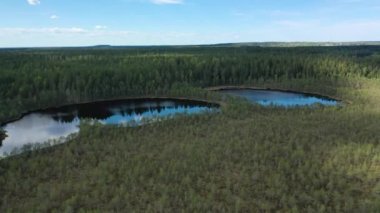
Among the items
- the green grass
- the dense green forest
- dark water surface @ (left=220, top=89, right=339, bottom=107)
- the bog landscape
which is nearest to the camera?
the green grass

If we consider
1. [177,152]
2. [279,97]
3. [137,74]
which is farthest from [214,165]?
[137,74]

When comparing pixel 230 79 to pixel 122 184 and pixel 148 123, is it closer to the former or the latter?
pixel 148 123

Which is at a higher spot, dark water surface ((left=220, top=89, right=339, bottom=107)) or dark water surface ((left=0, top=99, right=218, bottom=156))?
dark water surface ((left=0, top=99, right=218, bottom=156))

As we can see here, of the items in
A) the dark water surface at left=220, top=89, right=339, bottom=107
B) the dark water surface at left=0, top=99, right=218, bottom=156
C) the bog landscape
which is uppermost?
the bog landscape

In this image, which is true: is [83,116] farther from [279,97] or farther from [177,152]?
[279,97]

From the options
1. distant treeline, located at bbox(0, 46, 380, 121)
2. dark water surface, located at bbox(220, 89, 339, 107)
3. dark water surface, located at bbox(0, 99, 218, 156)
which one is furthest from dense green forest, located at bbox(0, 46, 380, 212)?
dark water surface, located at bbox(220, 89, 339, 107)

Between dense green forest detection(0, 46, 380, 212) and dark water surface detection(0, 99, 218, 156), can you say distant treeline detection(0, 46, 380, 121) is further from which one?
dense green forest detection(0, 46, 380, 212)

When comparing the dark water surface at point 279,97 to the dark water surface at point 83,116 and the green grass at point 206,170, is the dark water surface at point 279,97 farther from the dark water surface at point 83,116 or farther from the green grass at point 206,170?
the green grass at point 206,170

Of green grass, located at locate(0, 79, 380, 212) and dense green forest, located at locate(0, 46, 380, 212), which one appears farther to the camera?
dense green forest, located at locate(0, 46, 380, 212)
